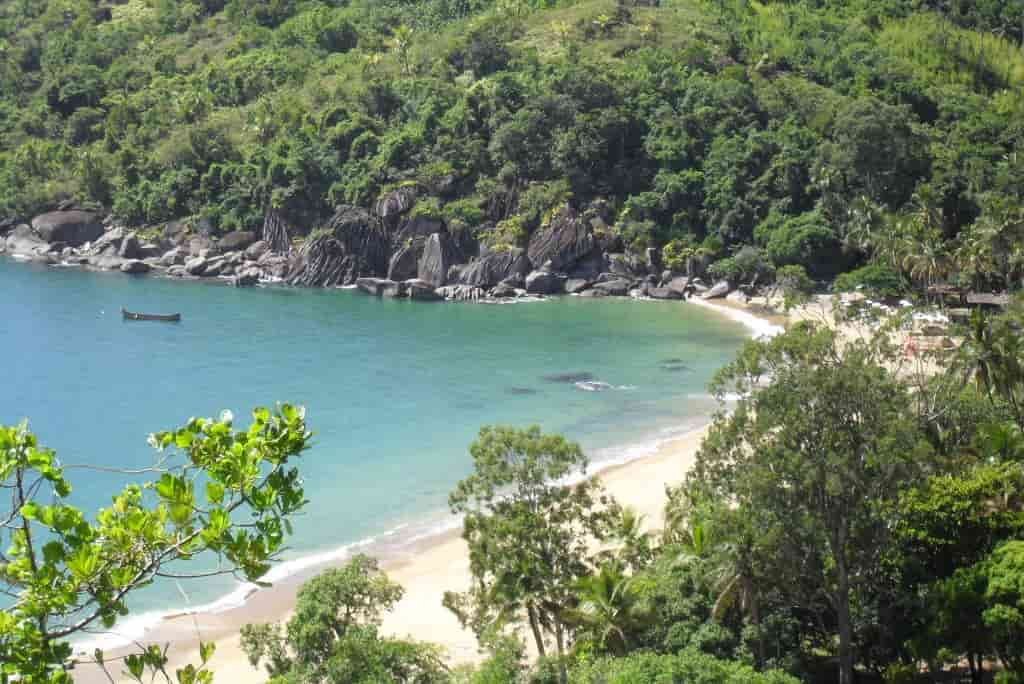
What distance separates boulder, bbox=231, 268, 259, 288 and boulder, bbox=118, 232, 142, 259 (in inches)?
482

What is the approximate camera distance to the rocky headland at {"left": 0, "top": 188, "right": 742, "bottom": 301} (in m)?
81.0

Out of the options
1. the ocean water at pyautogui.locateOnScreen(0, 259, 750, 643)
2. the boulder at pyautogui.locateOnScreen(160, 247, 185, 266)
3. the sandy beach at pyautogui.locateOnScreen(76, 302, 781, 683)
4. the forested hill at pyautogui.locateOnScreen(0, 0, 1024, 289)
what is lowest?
the sandy beach at pyautogui.locateOnScreen(76, 302, 781, 683)

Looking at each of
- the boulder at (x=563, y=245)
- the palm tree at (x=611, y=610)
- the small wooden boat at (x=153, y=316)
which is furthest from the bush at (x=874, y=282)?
the palm tree at (x=611, y=610)

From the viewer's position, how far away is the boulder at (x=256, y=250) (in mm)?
91312

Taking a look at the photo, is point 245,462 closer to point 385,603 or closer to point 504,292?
point 385,603

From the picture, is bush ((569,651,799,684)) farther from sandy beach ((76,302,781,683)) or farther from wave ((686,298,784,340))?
wave ((686,298,784,340))

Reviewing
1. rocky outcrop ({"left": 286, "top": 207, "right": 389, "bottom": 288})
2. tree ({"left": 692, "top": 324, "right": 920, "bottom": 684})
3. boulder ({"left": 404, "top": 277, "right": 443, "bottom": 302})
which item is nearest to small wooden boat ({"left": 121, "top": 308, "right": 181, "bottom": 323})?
rocky outcrop ({"left": 286, "top": 207, "right": 389, "bottom": 288})

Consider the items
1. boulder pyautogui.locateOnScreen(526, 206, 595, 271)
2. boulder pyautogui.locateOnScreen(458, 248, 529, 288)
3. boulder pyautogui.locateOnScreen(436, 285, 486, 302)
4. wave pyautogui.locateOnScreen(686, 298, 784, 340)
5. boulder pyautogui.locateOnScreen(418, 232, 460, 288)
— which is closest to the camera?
wave pyautogui.locateOnScreen(686, 298, 784, 340)

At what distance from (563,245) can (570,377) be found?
30427mm

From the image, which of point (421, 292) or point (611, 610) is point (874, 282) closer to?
point (421, 292)

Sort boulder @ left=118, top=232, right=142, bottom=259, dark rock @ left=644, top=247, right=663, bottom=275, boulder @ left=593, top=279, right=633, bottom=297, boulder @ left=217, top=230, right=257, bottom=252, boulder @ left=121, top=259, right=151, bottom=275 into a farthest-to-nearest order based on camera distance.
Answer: boulder @ left=118, top=232, right=142, bottom=259
boulder @ left=217, top=230, right=257, bottom=252
boulder @ left=121, top=259, right=151, bottom=275
dark rock @ left=644, top=247, right=663, bottom=275
boulder @ left=593, top=279, right=633, bottom=297

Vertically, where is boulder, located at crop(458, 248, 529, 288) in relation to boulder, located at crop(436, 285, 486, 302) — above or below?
above

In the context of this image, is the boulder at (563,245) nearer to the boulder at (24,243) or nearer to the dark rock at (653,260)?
the dark rock at (653,260)

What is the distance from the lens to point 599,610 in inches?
800
